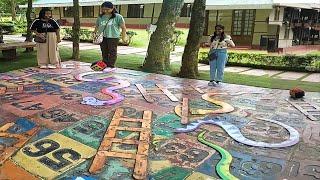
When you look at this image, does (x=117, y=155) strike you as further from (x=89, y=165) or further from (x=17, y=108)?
(x=17, y=108)

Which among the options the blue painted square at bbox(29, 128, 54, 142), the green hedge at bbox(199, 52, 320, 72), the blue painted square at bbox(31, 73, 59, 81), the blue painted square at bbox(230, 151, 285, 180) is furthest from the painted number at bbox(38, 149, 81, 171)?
the green hedge at bbox(199, 52, 320, 72)

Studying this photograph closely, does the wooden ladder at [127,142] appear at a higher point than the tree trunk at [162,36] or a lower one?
lower

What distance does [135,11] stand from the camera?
27.3 metres

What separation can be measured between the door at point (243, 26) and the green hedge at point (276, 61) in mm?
5616

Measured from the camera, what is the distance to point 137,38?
2255 centimetres

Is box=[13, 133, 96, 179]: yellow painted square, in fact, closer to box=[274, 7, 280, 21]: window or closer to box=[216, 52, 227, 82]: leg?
box=[216, 52, 227, 82]: leg

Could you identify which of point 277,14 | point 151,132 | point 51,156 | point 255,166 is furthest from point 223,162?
point 277,14

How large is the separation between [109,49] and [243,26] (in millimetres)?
13243

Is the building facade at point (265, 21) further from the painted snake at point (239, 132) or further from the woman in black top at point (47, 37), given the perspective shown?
the painted snake at point (239, 132)

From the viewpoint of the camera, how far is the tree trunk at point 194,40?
905 cm

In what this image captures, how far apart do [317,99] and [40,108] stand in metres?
5.24

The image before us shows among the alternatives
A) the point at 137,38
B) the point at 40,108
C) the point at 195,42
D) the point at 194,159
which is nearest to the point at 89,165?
the point at 194,159

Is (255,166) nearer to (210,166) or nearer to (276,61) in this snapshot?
(210,166)

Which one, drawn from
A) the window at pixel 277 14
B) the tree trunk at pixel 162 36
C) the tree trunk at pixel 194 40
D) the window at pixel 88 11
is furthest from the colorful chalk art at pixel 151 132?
the window at pixel 88 11
